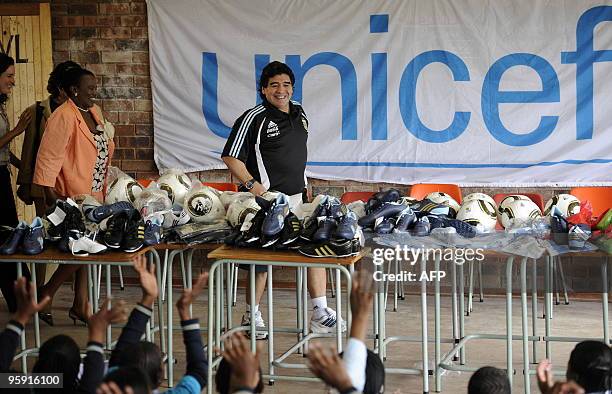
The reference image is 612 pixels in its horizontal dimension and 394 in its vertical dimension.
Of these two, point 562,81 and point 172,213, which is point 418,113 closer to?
point 562,81

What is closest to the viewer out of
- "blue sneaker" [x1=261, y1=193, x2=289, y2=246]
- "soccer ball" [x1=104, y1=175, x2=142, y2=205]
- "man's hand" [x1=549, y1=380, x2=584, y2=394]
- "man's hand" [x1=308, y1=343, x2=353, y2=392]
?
"man's hand" [x1=308, y1=343, x2=353, y2=392]

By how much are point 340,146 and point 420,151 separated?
1.92 ft

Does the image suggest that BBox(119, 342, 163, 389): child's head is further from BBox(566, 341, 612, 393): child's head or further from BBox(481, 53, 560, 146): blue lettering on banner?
BBox(481, 53, 560, 146): blue lettering on banner

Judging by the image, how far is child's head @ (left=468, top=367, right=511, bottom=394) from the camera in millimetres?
3059

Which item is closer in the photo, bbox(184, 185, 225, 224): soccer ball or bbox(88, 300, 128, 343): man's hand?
bbox(88, 300, 128, 343): man's hand

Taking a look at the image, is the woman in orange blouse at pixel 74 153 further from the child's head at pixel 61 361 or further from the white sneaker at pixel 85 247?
the child's head at pixel 61 361

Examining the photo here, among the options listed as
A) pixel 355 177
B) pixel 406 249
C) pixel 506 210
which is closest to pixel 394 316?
pixel 355 177

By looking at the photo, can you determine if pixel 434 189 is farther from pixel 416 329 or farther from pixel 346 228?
pixel 346 228

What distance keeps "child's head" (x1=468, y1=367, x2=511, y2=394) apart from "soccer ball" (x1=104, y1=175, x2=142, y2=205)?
2.70 m

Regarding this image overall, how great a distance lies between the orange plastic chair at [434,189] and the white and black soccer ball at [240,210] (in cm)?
185

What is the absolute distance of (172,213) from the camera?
5.14 m

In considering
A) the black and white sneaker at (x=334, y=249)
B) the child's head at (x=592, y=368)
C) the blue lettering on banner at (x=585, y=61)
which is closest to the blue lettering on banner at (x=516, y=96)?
the blue lettering on banner at (x=585, y=61)

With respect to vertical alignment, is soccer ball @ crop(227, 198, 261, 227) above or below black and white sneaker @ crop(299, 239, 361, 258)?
above

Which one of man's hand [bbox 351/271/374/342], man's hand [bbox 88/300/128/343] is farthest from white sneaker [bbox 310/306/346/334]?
man's hand [bbox 351/271/374/342]
